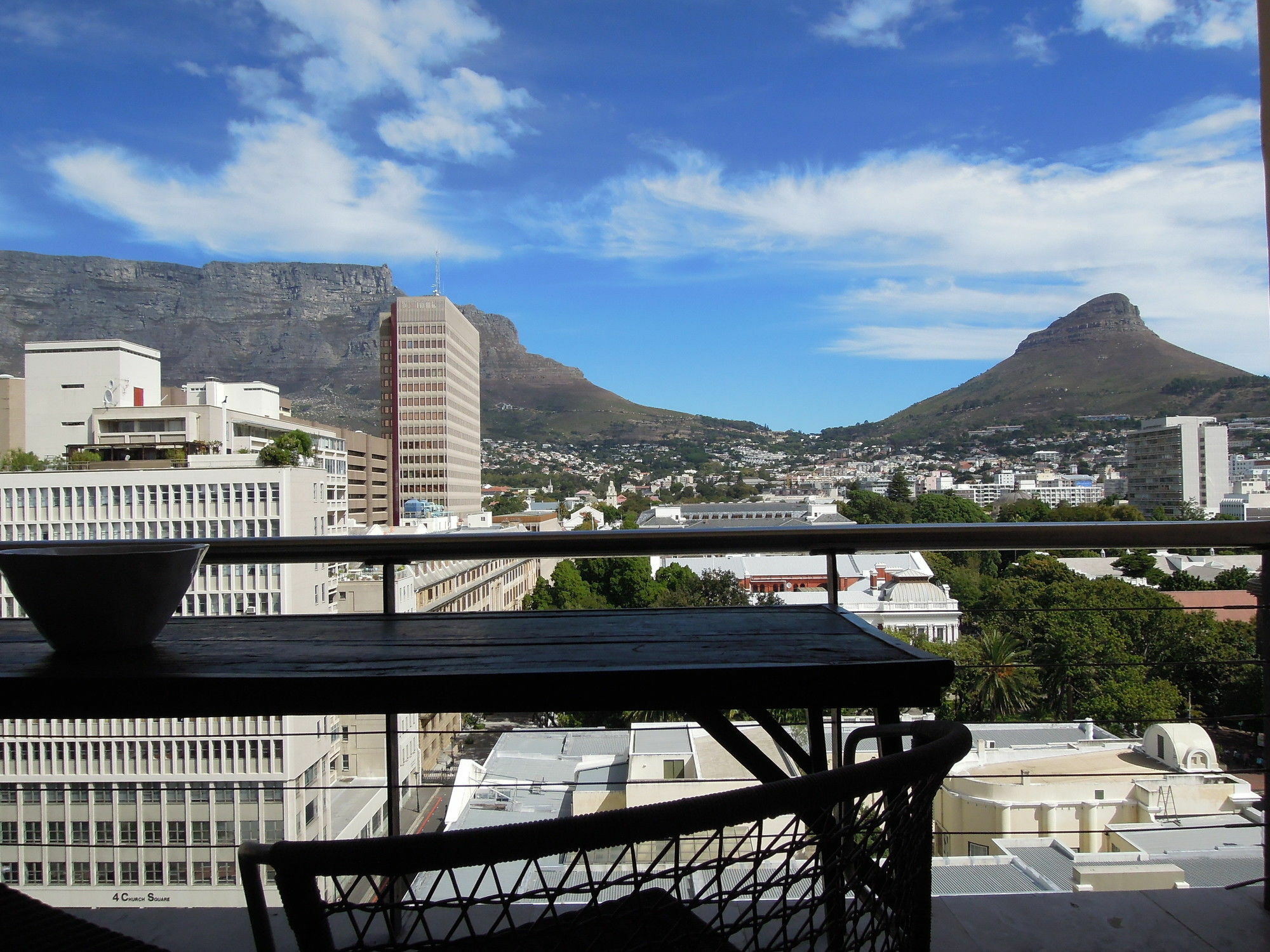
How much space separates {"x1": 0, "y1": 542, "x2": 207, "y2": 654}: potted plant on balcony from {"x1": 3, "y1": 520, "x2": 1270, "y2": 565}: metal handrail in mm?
582

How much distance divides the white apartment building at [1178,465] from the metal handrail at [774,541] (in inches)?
89.7

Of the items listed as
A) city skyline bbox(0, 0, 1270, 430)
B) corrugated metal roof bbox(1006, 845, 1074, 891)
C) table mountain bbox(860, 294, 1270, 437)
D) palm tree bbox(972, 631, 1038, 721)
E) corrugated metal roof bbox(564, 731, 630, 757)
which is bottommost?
corrugated metal roof bbox(1006, 845, 1074, 891)

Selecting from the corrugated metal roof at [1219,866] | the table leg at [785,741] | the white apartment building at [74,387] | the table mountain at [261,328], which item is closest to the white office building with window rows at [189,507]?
the white apartment building at [74,387]

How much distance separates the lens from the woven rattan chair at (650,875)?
0.40 meters

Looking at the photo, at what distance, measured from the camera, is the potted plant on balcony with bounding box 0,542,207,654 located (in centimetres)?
90

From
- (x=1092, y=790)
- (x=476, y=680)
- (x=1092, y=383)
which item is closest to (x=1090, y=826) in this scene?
(x=1092, y=790)

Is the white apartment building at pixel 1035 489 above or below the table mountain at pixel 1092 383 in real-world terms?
below

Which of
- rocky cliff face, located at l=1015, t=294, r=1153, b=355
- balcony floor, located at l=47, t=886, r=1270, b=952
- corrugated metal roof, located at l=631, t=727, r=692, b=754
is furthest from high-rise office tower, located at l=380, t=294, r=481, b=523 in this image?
balcony floor, located at l=47, t=886, r=1270, b=952

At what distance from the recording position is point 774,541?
163 cm

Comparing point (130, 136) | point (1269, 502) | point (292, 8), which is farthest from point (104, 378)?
point (1269, 502)

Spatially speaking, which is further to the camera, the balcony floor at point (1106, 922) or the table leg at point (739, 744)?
the balcony floor at point (1106, 922)

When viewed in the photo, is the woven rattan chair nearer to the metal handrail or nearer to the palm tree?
the metal handrail

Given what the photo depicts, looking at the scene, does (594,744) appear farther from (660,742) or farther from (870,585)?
(870,585)

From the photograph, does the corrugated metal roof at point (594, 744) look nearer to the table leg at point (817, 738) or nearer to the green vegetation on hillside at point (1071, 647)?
the green vegetation on hillside at point (1071, 647)
